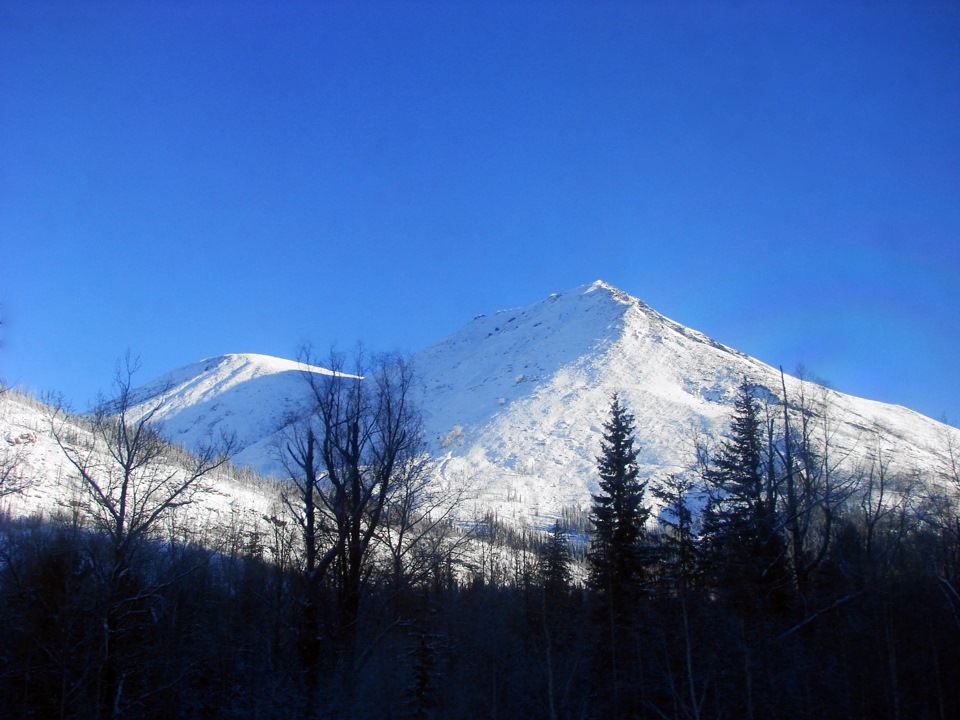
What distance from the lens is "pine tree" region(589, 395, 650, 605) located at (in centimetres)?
2830

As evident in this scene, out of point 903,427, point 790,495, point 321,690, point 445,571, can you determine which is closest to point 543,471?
point 903,427

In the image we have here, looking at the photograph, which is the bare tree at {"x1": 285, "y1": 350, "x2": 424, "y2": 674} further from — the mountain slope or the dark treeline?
the mountain slope

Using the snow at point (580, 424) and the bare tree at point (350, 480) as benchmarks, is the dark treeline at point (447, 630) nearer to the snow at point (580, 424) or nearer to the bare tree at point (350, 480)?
the bare tree at point (350, 480)

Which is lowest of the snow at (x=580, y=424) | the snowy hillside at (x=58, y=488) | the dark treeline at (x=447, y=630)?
the dark treeline at (x=447, y=630)

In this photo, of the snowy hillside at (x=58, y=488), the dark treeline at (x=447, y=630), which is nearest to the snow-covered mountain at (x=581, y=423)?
the snowy hillside at (x=58, y=488)

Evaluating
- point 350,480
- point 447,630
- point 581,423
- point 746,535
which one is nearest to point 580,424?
point 581,423

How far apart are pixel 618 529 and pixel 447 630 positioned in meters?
10.3

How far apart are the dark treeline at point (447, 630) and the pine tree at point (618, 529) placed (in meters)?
0.10

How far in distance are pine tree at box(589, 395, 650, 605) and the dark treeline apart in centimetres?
10

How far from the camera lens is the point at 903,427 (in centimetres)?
14838

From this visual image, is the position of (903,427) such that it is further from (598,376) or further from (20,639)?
(20,639)

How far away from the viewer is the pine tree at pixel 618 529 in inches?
1114

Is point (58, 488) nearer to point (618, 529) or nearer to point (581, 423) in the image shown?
point (618, 529)

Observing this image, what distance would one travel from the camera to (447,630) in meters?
32.5
